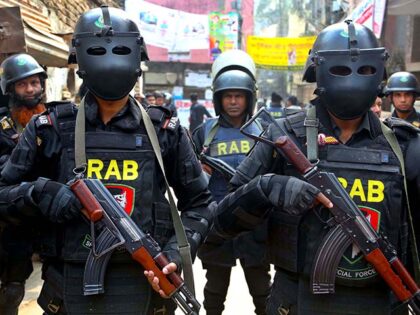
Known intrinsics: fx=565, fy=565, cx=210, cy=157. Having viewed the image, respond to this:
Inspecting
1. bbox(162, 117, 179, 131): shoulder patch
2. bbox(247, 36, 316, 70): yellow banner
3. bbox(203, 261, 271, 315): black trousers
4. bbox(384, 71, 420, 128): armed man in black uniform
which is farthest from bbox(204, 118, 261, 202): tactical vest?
bbox(247, 36, 316, 70): yellow banner

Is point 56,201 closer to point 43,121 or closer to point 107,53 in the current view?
point 43,121

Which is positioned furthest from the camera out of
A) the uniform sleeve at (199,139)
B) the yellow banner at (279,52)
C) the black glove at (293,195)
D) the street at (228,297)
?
the yellow banner at (279,52)

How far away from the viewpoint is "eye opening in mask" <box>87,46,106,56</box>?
242 cm

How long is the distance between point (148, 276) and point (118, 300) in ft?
0.68

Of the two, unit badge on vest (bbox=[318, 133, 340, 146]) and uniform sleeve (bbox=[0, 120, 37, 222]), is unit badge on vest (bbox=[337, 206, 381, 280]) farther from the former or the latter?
uniform sleeve (bbox=[0, 120, 37, 222])

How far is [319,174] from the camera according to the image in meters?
2.25

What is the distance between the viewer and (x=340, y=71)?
2.44 meters

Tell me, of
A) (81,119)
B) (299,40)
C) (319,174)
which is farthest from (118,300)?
(299,40)

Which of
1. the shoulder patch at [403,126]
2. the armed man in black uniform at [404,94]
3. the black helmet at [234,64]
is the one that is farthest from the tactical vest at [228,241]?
the armed man in black uniform at [404,94]

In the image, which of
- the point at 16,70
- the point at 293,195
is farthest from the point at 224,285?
the point at 16,70

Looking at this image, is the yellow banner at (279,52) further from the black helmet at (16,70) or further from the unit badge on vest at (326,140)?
the unit badge on vest at (326,140)

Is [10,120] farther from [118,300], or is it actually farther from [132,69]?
[118,300]

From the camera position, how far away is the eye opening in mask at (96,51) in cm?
242

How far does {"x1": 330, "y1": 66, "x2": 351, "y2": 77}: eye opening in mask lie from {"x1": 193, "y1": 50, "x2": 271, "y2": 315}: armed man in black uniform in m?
1.48
